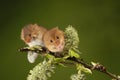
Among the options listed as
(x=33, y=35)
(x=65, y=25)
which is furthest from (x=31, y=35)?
(x=65, y=25)

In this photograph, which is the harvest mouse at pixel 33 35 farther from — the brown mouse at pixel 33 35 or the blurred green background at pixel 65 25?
the blurred green background at pixel 65 25

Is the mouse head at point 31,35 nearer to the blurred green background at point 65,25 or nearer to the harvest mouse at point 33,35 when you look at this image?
the harvest mouse at point 33,35

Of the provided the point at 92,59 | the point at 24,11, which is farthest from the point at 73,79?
the point at 24,11

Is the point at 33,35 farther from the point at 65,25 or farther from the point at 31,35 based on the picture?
the point at 65,25

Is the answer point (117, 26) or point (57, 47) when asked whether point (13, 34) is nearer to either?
point (117, 26)

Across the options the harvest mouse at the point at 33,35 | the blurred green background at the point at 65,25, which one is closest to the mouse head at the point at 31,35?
the harvest mouse at the point at 33,35

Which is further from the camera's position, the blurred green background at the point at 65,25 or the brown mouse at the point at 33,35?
the blurred green background at the point at 65,25
